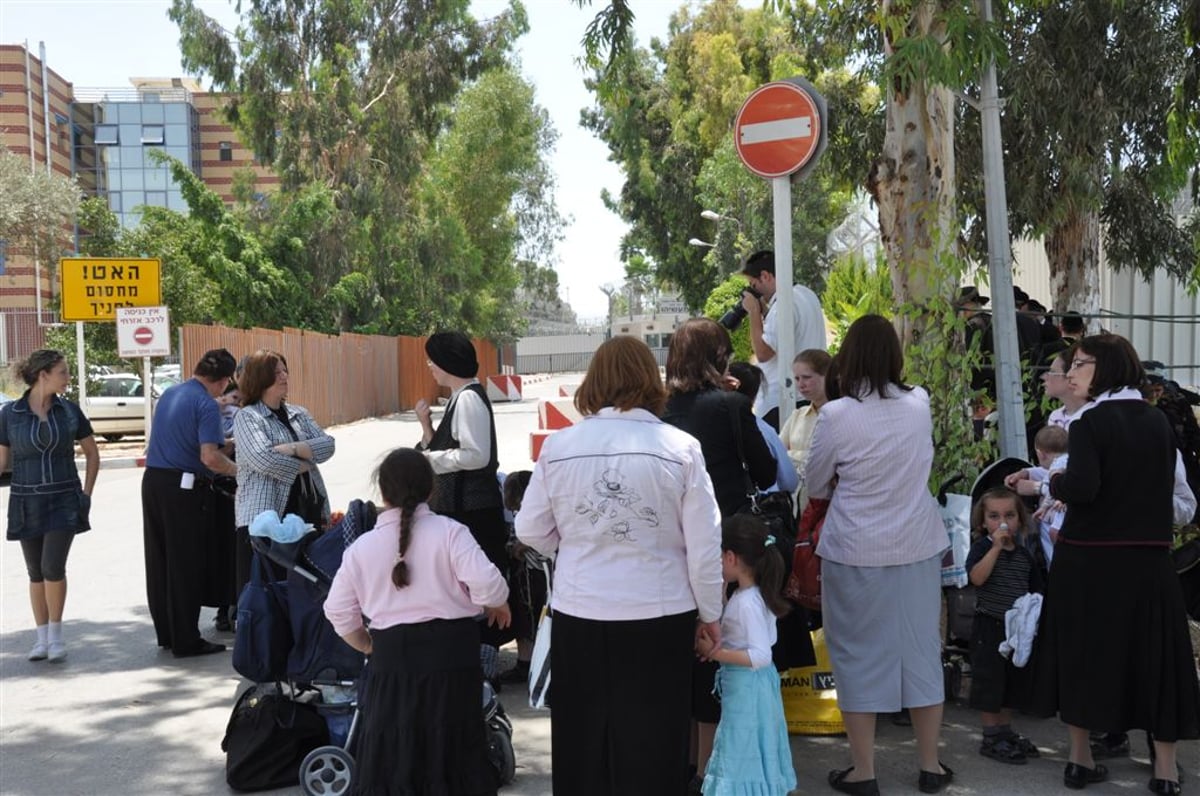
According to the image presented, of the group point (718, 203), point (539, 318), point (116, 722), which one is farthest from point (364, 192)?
point (539, 318)

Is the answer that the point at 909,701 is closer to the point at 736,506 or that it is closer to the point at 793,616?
the point at 793,616

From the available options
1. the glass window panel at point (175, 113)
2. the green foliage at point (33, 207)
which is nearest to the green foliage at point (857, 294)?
the green foliage at point (33, 207)

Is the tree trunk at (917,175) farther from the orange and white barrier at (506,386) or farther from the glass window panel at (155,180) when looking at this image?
the glass window panel at (155,180)

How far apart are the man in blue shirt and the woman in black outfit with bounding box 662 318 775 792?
3.63 m

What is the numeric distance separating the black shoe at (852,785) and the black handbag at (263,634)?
230 centimetres

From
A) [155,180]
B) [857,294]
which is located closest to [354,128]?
[857,294]

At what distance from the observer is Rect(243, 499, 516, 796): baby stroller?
493cm

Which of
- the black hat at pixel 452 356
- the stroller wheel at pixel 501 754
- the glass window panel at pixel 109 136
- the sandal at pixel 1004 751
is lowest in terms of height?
the sandal at pixel 1004 751

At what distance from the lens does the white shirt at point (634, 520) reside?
3684mm

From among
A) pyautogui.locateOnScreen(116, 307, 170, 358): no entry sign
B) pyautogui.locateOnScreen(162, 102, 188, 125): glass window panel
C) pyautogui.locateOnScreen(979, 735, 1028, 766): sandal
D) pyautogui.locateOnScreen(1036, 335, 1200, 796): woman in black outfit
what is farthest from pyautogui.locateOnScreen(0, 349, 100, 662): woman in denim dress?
pyautogui.locateOnScreen(162, 102, 188, 125): glass window panel

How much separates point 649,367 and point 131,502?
12.9m

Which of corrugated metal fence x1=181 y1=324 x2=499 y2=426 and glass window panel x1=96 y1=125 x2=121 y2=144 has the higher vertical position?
glass window panel x1=96 y1=125 x2=121 y2=144

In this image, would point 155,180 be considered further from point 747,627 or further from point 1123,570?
point 1123,570

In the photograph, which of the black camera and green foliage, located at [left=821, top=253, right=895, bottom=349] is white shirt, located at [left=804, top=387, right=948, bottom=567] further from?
the black camera
